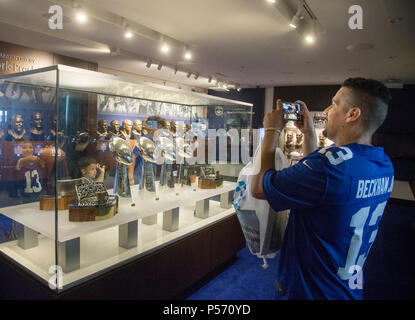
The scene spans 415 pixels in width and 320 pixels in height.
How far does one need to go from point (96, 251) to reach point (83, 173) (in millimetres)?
484

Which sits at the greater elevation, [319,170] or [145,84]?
[145,84]

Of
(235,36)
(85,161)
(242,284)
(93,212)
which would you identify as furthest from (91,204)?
(235,36)

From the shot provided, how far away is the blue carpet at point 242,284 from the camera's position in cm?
252

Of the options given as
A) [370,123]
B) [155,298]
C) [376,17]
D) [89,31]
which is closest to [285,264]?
[370,123]

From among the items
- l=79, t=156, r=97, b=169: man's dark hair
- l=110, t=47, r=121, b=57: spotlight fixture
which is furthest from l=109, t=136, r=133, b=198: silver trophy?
l=110, t=47, r=121, b=57: spotlight fixture

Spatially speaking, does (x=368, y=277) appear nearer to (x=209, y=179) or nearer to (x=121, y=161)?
(x=209, y=179)

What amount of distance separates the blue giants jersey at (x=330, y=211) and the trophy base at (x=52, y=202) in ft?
4.07

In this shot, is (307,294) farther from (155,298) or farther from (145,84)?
(145,84)

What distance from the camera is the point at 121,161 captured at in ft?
6.59

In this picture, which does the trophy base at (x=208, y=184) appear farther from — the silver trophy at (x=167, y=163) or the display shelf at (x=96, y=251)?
the display shelf at (x=96, y=251)

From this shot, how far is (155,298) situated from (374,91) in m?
1.76

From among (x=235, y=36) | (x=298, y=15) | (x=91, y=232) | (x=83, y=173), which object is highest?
(x=235, y=36)

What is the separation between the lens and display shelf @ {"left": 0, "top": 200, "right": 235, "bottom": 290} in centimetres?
156
